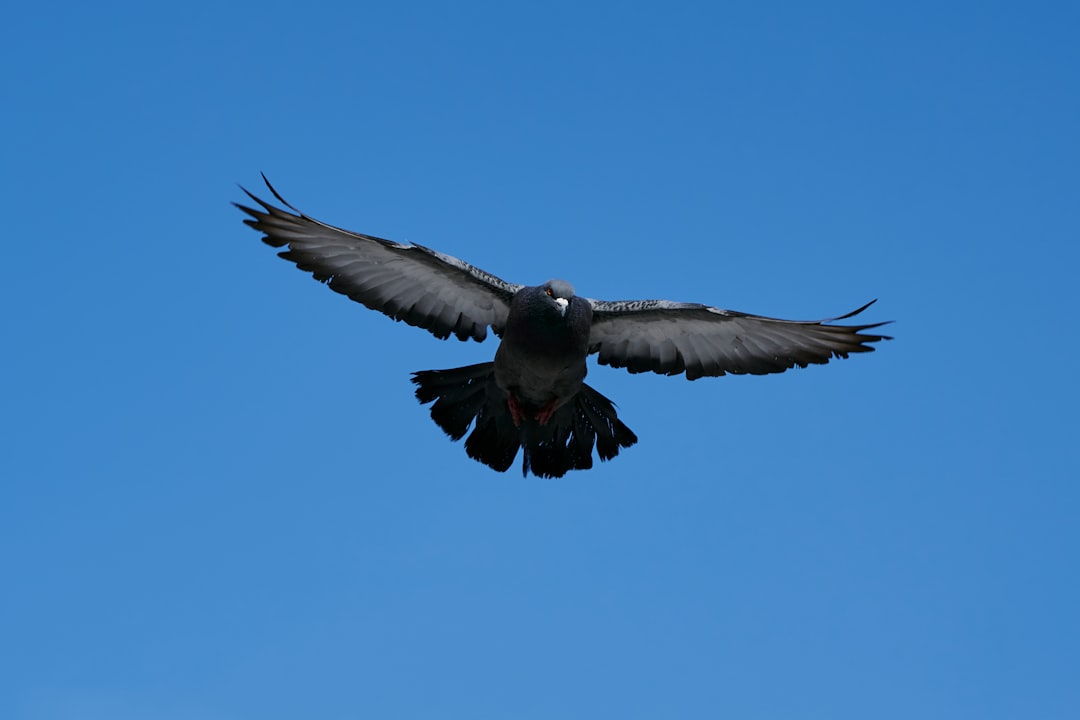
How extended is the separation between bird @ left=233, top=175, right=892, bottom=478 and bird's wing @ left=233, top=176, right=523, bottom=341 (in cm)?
1

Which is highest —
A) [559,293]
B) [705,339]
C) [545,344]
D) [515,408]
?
[705,339]

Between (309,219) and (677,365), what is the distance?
14.1 feet

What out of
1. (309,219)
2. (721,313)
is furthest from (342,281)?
(721,313)

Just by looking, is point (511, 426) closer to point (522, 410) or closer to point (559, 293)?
point (522, 410)

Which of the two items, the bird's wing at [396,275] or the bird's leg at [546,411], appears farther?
the bird's leg at [546,411]

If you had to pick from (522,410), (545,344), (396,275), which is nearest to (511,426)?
Result: (522,410)

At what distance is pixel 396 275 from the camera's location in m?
13.9

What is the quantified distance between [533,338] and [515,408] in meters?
1.04

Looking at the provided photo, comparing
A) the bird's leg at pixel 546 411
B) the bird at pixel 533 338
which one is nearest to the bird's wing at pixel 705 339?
the bird at pixel 533 338

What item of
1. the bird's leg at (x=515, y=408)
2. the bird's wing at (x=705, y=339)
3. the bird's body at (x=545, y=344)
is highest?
the bird's wing at (x=705, y=339)

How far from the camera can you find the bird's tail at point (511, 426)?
1423 centimetres

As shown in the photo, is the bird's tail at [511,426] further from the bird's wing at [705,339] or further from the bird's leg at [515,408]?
the bird's wing at [705,339]

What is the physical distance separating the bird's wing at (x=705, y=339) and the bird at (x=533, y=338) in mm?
12

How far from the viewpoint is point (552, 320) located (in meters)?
13.2
